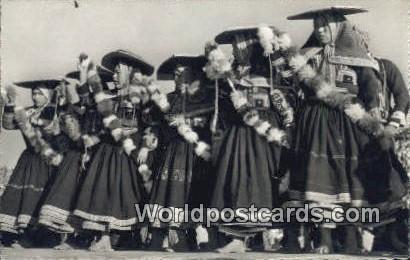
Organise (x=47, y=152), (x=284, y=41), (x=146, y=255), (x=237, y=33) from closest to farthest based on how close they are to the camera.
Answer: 1. (x=146, y=255)
2. (x=284, y=41)
3. (x=237, y=33)
4. (x=47, y=152)

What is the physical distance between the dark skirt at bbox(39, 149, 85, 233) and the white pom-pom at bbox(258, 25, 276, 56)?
2.91 m

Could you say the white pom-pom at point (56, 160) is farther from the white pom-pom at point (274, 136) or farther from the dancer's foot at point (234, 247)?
the white pom-pom at point (274, 136)

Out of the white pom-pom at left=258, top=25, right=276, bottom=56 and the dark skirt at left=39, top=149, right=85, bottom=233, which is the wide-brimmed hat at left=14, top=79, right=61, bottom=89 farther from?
the white pom-pom at left=258, top=25, right=276, bottom=56

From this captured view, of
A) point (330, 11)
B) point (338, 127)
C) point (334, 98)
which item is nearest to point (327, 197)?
point (338, 127)

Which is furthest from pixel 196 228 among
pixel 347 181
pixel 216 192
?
pixel 347 181

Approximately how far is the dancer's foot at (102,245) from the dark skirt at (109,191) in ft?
0.37

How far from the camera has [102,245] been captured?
25.3 ft

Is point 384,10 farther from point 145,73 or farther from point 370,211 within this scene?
point 145,73

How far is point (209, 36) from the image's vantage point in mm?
8078

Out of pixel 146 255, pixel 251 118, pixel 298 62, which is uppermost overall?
pixel 298 62

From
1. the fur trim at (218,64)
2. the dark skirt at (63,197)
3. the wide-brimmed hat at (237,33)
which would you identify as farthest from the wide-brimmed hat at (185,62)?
the dark skirt at (63,197)

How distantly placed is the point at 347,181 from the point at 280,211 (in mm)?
797

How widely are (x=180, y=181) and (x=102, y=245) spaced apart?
3.96ft

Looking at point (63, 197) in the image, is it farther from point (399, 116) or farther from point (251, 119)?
point (399, 116)
